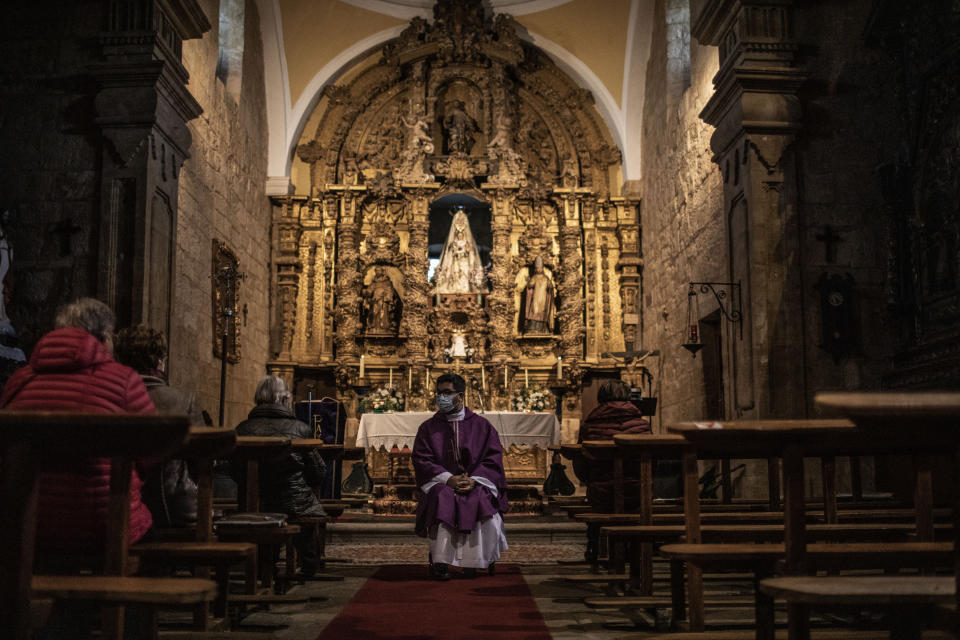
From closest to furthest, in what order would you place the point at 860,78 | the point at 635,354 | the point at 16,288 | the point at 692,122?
the point at 16,288
the point at 860,78
the point at 692,122
the point at 635,354

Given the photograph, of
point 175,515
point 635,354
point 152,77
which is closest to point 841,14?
point 635,354

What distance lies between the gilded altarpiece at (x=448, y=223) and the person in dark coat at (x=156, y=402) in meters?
9.57

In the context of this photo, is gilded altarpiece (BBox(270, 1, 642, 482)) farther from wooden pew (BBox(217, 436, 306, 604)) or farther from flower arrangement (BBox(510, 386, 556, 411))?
wooden pew (BBox(217, 436, 306, 604))

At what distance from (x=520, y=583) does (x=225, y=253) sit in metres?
7.25

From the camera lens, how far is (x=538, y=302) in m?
15.1

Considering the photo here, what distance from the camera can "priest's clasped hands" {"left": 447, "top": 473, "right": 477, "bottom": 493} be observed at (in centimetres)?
682

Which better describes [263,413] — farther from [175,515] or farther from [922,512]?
[922,512]

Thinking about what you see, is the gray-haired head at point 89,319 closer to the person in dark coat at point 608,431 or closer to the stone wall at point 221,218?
the person in dark coat at point 608,431

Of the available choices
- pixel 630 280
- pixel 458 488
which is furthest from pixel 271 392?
pixel 630 280

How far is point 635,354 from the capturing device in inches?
497

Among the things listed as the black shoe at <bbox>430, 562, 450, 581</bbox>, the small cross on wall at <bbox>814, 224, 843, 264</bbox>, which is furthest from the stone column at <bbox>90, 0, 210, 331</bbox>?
the small cross on wall at <bbox>814, 224, 843, 264</bbox>

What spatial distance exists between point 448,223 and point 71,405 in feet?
41.9

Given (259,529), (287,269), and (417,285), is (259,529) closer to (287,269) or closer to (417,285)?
(417,285)

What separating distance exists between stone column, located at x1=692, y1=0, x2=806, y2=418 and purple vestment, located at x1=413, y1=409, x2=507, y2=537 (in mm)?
2643
